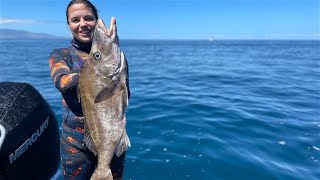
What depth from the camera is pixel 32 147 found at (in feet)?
14.2

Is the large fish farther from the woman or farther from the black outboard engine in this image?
the black outboard engine

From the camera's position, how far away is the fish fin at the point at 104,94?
10.9ft

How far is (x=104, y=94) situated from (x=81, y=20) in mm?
1023

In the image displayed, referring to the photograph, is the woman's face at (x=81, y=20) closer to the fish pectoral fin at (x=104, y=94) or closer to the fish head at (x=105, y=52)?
the fish head at (x=105, y=52)

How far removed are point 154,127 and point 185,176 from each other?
2.78m

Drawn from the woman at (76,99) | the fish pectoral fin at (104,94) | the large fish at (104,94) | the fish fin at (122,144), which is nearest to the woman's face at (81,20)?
the woman at (76,99)

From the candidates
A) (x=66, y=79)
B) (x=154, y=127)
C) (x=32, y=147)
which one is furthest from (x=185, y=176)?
(x=66, y=79)

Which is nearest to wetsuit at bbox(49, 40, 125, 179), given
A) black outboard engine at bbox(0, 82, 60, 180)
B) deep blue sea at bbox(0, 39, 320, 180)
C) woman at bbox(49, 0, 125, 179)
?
woman at bbox(49, 0, 125, 179)

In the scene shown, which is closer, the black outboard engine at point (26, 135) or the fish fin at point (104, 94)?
the fish fin at point (104, 94)

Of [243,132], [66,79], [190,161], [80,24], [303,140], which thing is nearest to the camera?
[66,79]

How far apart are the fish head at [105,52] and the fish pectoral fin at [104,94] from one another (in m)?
0.15

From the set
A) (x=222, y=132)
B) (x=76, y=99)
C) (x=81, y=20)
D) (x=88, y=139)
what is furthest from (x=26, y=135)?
(x=222, y=132)

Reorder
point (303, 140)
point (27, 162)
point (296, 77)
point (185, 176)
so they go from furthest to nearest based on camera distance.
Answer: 1. point (296, 77)
2. point (303, 140)
3. point (185, 176)
4. point (27, 162)

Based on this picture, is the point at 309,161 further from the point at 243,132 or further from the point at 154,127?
the point at 154,127
